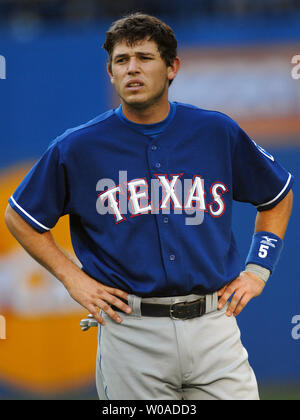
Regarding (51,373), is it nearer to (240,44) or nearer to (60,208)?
(60,208)

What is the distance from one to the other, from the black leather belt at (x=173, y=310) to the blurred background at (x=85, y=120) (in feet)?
7.34

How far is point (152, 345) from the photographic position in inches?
98.9

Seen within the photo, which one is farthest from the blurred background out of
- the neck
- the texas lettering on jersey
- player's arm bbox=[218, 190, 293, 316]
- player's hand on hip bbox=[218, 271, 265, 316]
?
the texas lettering on jersey

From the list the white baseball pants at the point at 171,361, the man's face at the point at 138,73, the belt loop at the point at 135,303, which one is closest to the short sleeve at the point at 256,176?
the man's face at the point at 138,73

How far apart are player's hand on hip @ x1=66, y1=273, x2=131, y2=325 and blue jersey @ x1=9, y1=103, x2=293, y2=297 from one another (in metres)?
0.03

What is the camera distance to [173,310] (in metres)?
2.52

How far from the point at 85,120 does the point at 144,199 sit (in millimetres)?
2354

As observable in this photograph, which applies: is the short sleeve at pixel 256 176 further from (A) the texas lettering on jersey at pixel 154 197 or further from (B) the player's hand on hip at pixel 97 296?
(B) the player's hand on hip at pixel 97 296

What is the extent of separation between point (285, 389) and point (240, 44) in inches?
101

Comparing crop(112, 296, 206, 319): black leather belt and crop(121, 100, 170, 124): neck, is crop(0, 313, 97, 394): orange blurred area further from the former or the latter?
crop(121, 100, 170, 124): neck

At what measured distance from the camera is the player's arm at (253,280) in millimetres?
2670

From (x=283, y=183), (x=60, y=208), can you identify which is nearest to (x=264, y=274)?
(x=283, y=183)

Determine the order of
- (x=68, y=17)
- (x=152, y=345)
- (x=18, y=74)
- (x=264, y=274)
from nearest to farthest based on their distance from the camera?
(x=152, y=345) → (x=264, y=274) → (x=18, y=74) → (x=68, y=17)

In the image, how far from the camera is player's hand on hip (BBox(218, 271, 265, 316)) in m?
2.64
